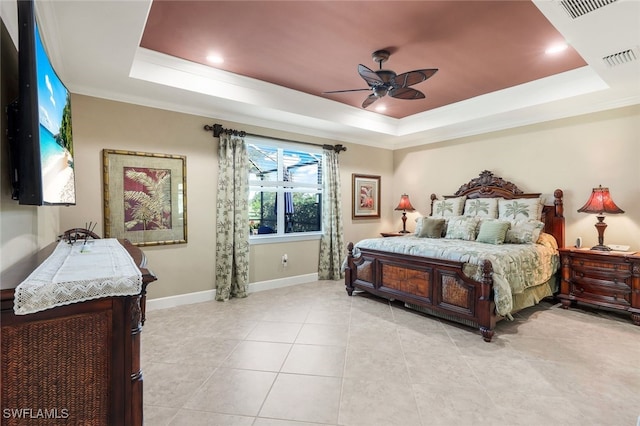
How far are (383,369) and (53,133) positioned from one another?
8.82 ft

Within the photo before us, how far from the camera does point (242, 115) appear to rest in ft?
14.2

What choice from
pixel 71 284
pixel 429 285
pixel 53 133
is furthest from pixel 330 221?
pixel 71 284

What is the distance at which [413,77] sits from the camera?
2822 millimetres

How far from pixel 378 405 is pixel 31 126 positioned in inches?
92.8

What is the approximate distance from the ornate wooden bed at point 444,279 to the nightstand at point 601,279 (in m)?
0.49

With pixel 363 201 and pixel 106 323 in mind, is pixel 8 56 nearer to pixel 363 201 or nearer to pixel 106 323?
pixel 106 323

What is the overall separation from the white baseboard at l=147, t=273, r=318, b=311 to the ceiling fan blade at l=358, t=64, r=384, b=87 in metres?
3.19

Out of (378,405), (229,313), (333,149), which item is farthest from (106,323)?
(333,149)

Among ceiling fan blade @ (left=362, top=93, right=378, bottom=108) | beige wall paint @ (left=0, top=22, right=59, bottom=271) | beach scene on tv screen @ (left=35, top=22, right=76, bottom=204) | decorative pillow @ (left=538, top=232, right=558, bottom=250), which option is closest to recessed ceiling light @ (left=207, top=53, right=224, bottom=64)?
beach scene on tv screen @ (left=35, top=22, right=76, bottom=204)

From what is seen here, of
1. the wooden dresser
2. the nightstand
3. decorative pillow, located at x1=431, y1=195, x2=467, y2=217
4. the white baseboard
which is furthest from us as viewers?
decorative pillow, located at x1=431, y1=195, x2=467, y2=217

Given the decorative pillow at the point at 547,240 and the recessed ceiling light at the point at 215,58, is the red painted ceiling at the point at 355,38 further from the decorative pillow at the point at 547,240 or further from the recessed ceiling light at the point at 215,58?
the decorative pillow at the point at 547,240

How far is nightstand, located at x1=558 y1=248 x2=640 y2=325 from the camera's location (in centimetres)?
330

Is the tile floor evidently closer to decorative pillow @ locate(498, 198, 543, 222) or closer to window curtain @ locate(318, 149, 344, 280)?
decorative pillow @ locate(498, 198, 543, 222)

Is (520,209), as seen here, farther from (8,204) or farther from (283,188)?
(8,204)
